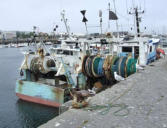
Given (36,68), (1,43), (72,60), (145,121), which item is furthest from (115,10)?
(1,43)

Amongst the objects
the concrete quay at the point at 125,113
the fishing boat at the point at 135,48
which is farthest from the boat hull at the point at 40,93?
the concrete quay at the point at 125,113

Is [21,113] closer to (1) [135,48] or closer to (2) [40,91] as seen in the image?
(2) [40,91]

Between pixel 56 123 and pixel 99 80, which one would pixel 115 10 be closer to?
pixel 99 80

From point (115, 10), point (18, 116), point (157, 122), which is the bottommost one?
point (18, 116)

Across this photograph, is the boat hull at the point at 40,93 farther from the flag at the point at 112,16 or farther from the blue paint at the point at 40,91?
the flag at the point at 112,16

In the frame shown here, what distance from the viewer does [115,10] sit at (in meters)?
15.3

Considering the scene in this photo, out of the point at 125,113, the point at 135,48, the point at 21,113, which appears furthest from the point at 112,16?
the point at 125,113

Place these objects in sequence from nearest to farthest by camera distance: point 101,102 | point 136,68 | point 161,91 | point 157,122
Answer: point 157,122
point 101,102
point 161,91
point 136,68

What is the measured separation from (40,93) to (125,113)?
9.37m

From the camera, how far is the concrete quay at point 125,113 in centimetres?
435

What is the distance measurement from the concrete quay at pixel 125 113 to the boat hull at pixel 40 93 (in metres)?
6.14

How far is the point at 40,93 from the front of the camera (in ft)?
43.9

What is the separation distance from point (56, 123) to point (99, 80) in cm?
905

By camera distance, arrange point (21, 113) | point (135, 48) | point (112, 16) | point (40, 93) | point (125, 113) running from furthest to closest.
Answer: point (112, 16) < point (135, 48) < point (40, 93) < point (21, 113) < point (125, 113)
